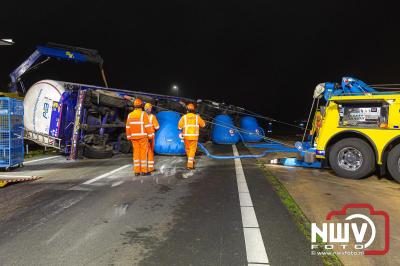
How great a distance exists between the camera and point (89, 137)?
11.6 meters

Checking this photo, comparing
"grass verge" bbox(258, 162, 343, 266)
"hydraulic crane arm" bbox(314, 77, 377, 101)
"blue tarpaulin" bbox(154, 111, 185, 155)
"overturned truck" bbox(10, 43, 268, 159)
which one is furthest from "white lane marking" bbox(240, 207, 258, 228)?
"overturned truck" bbox(10, 43, 268, 159)

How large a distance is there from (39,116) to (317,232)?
1026cm

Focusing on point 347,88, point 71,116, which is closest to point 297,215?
point 347,88

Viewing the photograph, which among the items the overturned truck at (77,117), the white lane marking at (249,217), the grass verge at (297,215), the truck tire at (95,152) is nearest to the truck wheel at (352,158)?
the grass verge at (297,215)

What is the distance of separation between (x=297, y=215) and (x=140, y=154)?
4421 mm

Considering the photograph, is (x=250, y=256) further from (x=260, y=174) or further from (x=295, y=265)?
(x=260, y=174)

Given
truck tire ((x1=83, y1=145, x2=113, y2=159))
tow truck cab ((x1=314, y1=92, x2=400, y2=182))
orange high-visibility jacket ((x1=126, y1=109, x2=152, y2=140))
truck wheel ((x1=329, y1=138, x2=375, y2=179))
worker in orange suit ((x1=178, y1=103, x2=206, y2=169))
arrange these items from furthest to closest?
truck tire ((x1=83, y1=145, x2=113, y2=159))
worker in orange suit ((x1=178, y1=103, x2=206, y2=169))
orange high-visibility jacket ((x1=126, y1=109, x2=152, y2=140))
truck wheel ((x1=329, y1=138, x2=375, y2=179))
tow truck cab ((x1=314, y1=92, x2=400, y2=182))

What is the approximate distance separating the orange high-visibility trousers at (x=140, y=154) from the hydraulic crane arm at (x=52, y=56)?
27.0 ft

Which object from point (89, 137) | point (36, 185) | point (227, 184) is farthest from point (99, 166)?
point (227, 184)

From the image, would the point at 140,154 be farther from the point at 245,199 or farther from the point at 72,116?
the point at 72,116

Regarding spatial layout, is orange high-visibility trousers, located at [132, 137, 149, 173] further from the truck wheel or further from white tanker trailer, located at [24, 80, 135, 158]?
the truck wheel

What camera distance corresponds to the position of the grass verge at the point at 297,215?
3.57 meters

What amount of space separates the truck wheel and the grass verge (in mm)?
1603

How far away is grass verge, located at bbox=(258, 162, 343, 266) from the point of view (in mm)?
3572
